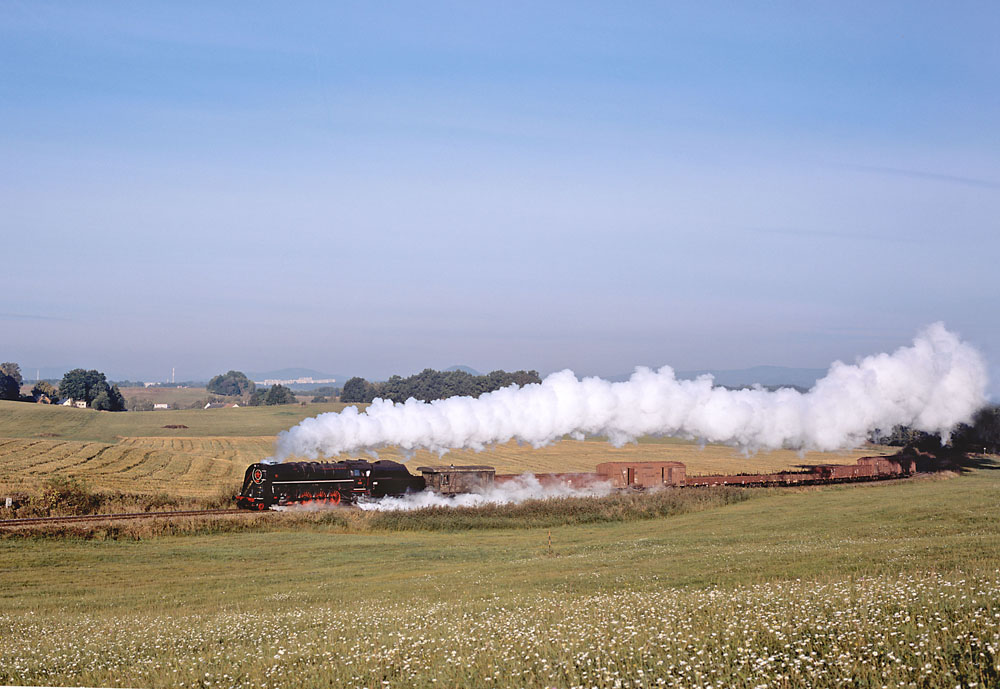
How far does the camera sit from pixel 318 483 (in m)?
53.2

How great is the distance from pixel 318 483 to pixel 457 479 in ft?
32.8

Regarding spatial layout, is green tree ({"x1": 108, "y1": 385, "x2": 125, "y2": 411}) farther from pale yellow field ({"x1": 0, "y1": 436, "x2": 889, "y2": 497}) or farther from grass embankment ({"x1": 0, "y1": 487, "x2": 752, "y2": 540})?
grass embankment ({"x1": 0, "y1": 487, "x2": 752, "y2": 540})

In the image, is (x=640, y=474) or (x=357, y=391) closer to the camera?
(x=640, y=474)

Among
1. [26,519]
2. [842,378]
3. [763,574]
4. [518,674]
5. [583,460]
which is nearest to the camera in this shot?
[518,674]

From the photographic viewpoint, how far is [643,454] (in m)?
100

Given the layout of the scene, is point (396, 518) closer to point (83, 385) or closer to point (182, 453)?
point (182, 453)

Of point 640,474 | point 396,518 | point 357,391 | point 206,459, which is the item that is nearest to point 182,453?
point 206,459

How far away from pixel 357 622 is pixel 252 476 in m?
38.9

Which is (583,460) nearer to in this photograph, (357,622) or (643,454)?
(643,454)

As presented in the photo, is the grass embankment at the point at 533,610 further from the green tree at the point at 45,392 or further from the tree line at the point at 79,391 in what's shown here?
the green tree at the point at 45,392

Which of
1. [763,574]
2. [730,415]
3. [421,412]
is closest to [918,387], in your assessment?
[730,415]

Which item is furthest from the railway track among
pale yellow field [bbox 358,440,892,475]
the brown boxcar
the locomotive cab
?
pale yellow field [bbox 358,440,892,475]

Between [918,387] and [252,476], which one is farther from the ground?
[918,387]

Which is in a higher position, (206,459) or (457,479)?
(457,479)
